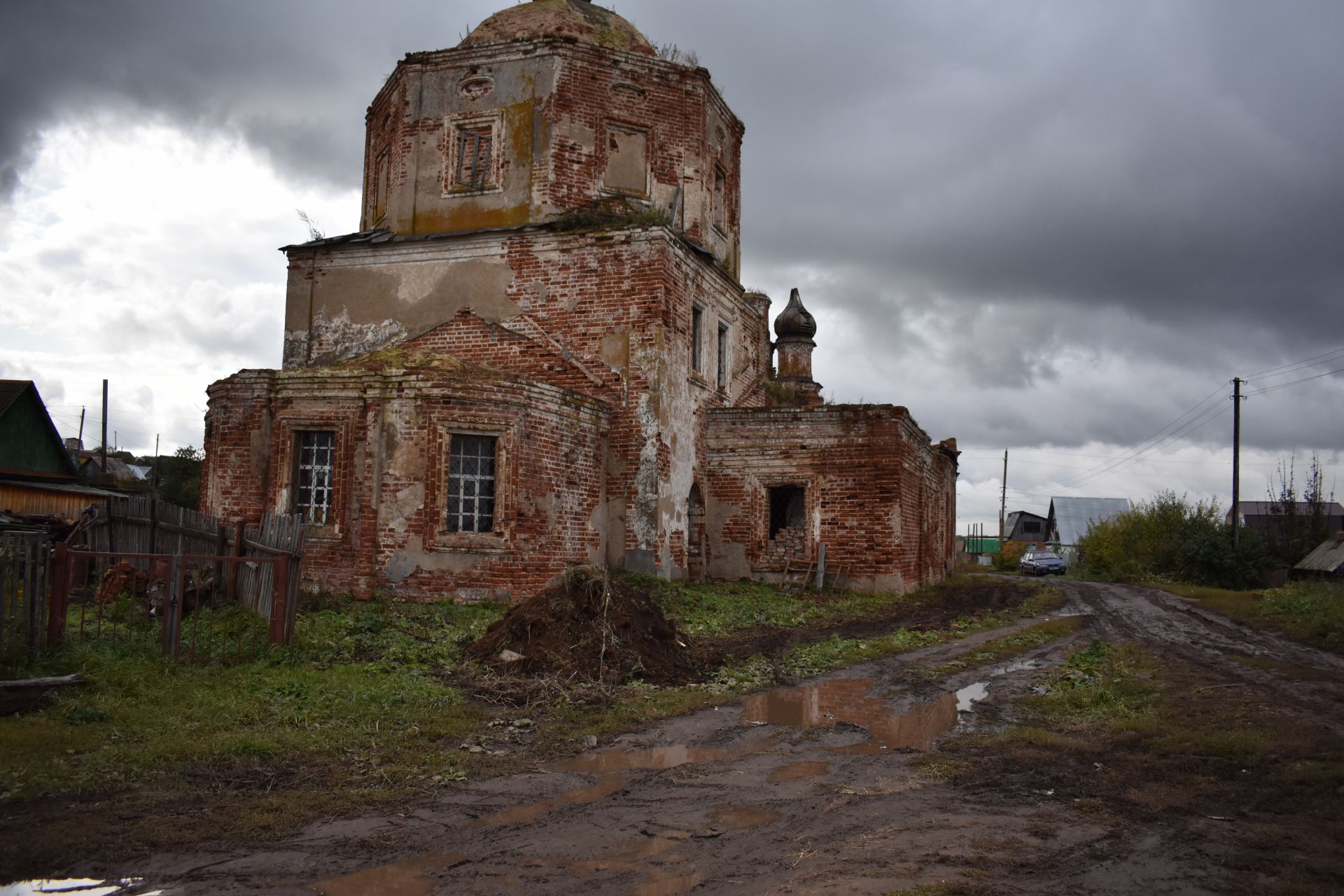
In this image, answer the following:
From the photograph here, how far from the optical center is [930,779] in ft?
19.7

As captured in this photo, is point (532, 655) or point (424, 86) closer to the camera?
point (532, 655)

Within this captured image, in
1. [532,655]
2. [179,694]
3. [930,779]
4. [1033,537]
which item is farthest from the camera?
[1033,537]

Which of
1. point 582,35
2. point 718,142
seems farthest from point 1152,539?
point 582,35

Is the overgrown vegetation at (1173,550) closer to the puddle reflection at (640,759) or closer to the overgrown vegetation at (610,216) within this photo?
the overgrown vegetation at (610,216)

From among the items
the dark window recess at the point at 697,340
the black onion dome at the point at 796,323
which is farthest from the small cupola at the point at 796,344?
the dark window recess at the point at 697,340

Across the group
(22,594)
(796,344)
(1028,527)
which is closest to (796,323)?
(796,344)

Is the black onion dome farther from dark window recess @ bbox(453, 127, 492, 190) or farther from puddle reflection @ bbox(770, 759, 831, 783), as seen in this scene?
puddle reflection @ bbox(770, 759, 831, 783)

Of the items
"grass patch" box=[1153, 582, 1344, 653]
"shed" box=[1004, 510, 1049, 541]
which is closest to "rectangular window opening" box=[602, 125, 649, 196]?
"grass patch" box=[1153, 582, 1344, 653]

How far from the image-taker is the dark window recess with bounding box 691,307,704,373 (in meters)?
19.2

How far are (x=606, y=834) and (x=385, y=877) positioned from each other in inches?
45.4

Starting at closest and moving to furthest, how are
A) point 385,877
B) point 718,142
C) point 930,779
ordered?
point 385,877 < point 930,779 < point 718,142

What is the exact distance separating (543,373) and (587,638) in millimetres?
8880

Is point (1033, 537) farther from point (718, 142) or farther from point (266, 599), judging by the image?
point (266, 599)

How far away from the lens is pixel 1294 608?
19016mm
